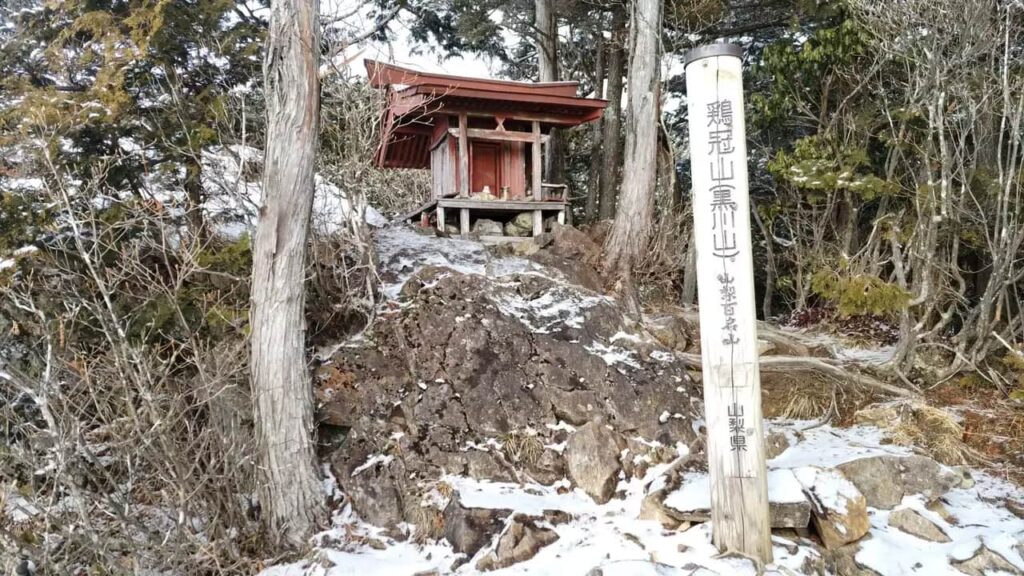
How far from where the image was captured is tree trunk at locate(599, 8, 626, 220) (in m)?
11.8

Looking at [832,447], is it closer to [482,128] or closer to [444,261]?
[444,261]

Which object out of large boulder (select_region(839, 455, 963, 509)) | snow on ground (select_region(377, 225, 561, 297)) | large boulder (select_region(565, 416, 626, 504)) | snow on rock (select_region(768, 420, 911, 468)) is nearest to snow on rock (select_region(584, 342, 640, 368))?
snow on ground (select_region(377, 225, 561, 297))

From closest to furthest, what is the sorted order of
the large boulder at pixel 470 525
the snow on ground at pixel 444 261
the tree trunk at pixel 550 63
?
1. the large boulder at pixel 470 525
2. the snow on ground at pixel 444 261
3. the tree trunk at pixel 550 63

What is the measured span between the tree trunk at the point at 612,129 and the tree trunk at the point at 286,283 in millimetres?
7152

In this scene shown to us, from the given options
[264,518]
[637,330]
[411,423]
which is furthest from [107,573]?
[637,330]

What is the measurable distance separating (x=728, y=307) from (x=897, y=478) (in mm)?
2431

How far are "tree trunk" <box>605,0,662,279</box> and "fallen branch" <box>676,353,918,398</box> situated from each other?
2092 mm

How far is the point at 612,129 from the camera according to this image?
12.1m

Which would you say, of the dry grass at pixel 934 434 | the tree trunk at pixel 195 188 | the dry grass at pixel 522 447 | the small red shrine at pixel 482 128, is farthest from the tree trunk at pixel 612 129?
the tree trunk at pixel 195 188

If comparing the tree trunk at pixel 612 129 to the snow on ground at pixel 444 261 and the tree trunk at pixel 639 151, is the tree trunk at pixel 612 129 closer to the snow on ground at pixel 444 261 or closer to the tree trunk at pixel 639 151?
the tree trunk at pixel 639 151

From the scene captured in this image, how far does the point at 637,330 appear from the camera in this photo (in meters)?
7.19

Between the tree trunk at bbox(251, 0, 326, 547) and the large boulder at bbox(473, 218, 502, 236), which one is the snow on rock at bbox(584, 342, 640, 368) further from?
the large boulder at bbox(473, 218, 502, 236)

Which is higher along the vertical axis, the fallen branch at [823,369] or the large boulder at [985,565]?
the fallen branch at [823,369]

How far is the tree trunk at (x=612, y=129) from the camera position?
1176cm
